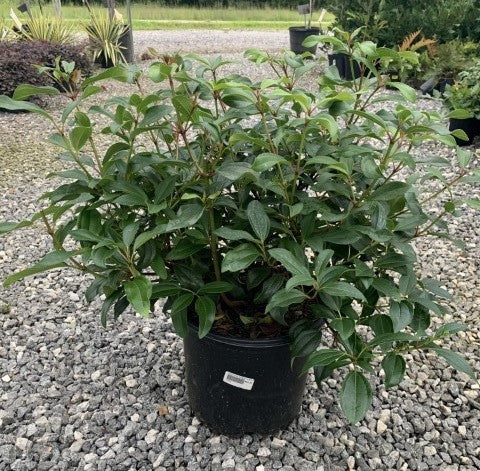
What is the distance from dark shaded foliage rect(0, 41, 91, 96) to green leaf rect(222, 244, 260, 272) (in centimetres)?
531

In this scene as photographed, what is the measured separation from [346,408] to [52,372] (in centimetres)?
132

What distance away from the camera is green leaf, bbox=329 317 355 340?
1.25m

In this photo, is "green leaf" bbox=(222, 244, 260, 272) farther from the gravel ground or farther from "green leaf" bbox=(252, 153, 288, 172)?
the gravel ground

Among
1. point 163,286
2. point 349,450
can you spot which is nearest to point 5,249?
point 163,286

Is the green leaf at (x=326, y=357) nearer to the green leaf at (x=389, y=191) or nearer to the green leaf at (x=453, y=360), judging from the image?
the green leaf at (x=453, y=360)

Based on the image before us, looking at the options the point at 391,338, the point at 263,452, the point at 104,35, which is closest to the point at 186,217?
the point at 391,338

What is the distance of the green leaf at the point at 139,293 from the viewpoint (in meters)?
1.18

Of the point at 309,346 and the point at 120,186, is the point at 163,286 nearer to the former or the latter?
the point at 120,186

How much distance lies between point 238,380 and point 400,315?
54cm

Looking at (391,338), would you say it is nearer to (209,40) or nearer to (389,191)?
(389,191)

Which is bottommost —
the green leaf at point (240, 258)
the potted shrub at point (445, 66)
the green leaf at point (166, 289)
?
the potted shrub at point (445, 66)

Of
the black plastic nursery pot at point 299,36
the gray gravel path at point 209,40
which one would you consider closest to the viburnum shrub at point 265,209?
the black plastic nursery pot at point 299,36

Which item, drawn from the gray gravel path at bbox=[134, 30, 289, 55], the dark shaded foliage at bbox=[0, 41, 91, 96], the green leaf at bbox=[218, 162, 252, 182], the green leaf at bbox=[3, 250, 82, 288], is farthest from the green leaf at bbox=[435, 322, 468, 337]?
the gray gravel path at bbox=[134, 30, 289, 55]

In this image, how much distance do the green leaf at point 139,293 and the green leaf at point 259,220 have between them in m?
0.28
